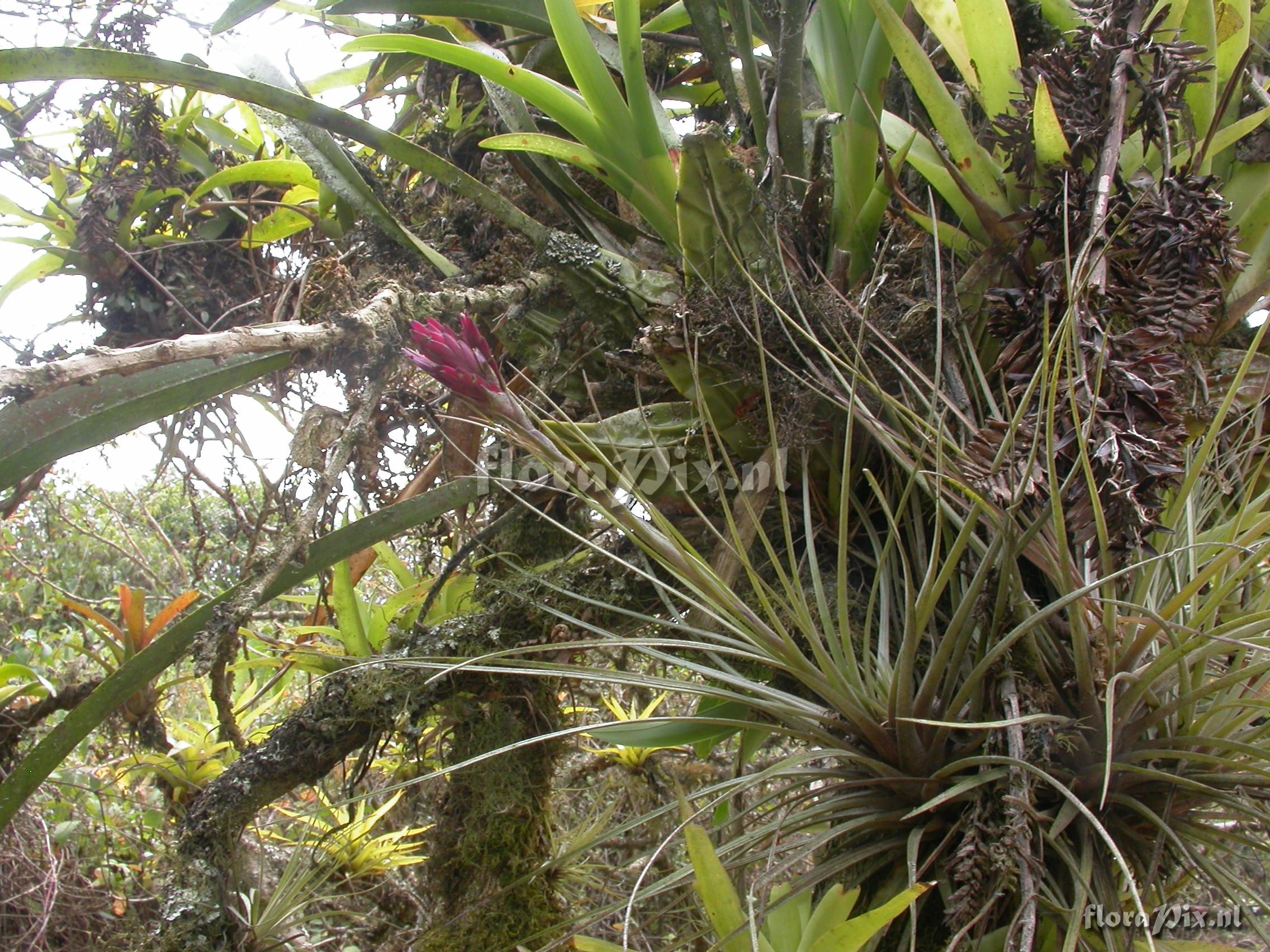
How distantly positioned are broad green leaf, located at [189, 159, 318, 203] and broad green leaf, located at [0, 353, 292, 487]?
21.8 inches

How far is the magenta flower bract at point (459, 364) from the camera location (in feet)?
1.49

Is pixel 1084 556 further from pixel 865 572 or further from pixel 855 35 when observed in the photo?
pixel 855 35

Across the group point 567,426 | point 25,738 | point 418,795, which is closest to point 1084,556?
point 567,426

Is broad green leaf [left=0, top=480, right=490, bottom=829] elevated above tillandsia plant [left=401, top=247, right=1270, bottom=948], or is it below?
above

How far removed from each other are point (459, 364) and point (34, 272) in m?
1.07

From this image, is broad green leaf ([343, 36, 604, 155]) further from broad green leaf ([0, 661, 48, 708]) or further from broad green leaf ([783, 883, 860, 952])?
broad green leaf ([0, 661, 48, 708])

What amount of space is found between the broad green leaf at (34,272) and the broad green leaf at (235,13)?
0.50m

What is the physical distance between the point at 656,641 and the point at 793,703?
0.41 feet

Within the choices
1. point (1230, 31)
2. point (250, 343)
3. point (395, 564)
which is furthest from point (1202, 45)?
point (395, 564)

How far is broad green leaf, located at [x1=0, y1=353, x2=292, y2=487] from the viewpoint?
0.54m

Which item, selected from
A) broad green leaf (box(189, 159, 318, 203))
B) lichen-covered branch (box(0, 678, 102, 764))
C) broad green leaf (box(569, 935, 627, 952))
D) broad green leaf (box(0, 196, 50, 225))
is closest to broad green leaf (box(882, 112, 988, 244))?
broad green leaf (box(569, 935, 627, 952))

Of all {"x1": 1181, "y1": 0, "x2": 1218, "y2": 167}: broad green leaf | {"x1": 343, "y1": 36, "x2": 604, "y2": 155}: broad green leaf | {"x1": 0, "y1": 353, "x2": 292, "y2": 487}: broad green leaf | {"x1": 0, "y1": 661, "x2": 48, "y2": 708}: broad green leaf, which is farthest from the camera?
{"x1": 0, "y1": 661, "x2": 48, "y2": 708}: broad green leaf

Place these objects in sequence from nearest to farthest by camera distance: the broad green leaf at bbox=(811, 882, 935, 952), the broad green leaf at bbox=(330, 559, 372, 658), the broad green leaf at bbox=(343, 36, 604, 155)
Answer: the broad green leaf at bbox=(811, 882, 935, 952) < the broad green leaf at bbox=(343, 36, 604, 155) < the broad green leaf at bbox=(330, 559, 372, 658)

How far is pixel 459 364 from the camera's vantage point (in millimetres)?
457
